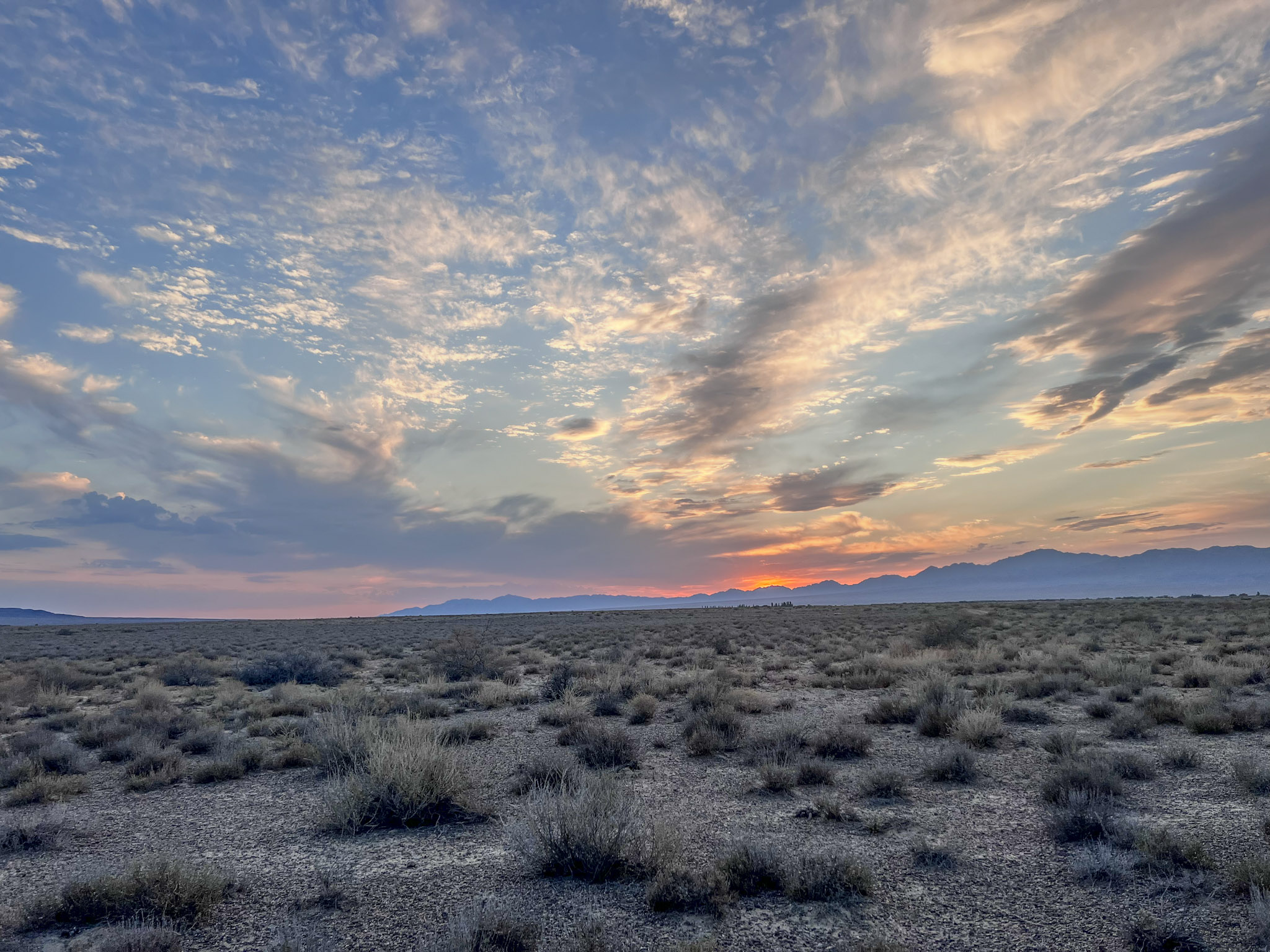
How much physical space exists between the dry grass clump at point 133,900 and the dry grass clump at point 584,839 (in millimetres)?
2967

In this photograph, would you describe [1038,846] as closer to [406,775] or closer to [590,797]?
[590,797]

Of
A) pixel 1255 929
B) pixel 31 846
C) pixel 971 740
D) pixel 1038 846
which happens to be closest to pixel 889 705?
pixel 971 740

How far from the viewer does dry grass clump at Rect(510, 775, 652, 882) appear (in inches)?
266

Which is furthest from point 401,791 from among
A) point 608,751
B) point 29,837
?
point 29,837

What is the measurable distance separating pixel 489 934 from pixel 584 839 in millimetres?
1715

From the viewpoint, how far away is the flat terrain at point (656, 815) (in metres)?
5.73

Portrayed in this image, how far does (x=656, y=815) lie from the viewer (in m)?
8.56

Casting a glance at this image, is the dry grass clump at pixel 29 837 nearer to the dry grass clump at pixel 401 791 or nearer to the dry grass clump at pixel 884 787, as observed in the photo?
the dry grass clump at pixel 401 791

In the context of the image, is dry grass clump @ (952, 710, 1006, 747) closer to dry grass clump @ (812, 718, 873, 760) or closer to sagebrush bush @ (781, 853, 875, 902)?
dry grass clump @ (812, 718, 873, 760)

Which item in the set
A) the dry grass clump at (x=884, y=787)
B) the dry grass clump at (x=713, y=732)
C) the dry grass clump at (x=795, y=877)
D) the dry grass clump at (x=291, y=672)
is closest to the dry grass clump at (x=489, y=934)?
the dry grass clump at (x=795, y=877)

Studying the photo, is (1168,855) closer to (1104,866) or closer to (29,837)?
(1104,866)

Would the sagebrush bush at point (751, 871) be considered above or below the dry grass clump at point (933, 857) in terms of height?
above

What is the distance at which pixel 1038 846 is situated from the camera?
7.16 m

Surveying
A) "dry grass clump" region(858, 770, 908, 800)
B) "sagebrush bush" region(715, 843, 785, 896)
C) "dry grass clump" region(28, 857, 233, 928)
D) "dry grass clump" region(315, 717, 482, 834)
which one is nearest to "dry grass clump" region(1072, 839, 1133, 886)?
"dry grass clump" region(858, 770, 908, 800)
